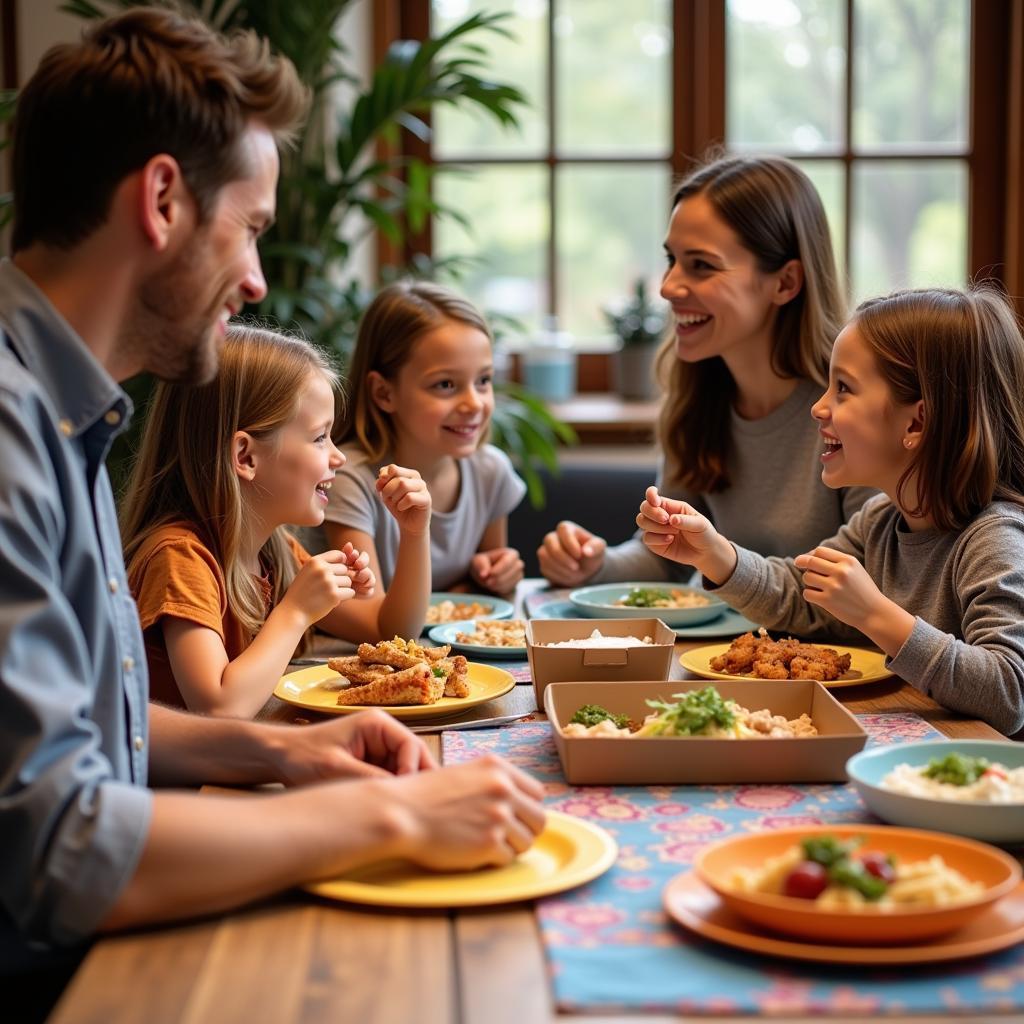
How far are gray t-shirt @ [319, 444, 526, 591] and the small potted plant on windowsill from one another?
1.46 metres

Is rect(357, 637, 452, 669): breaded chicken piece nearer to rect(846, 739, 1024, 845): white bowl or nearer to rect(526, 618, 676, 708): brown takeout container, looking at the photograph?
rect(526, 618, 676, 708): brown takeout container

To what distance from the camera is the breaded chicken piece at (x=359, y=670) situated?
1.74m

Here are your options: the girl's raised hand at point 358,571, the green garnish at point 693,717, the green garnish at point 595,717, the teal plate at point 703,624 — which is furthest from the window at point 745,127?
the green garnish at point 693,717

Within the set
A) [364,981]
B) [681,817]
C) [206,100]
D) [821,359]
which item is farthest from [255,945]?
[821,359]

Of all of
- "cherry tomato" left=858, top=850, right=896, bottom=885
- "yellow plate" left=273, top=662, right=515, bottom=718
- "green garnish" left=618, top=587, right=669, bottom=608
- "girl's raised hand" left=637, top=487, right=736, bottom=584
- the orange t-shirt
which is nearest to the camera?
"cherry tomato" left=858, top=850, right=896, bottom=885

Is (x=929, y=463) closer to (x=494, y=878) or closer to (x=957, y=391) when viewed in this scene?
(x=957, y=391)

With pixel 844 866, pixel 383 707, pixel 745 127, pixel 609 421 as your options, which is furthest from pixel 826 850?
pixel 745 127

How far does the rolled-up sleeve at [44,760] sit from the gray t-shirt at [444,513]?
143 centimetres

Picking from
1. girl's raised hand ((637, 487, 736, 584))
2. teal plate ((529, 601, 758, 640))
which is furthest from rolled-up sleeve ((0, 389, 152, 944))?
teal plate ((529, 601, 758, 640))

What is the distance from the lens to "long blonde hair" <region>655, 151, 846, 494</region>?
262 cm

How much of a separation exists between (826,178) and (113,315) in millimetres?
3578

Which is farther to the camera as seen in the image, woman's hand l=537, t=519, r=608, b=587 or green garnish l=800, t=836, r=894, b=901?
woman's hand l=537, t=519, r=608, b=587

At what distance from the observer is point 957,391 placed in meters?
1.96

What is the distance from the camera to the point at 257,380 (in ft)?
6.64
